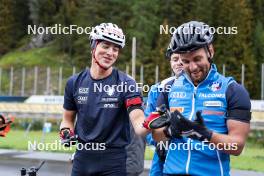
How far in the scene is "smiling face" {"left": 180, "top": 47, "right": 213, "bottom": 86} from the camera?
3.14 metres

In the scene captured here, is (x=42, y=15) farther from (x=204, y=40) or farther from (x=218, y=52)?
(x=204, y=40)

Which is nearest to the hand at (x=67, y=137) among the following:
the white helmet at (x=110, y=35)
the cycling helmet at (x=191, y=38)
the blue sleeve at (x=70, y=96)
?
the blue sleeve at (x=70, y=96)

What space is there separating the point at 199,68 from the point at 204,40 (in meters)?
0.17

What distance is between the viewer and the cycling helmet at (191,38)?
314 centimetres

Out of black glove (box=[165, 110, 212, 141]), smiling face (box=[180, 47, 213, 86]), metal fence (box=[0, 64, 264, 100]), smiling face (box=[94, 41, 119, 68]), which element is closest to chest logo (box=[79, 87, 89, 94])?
smiling face (box=[94, 41, 119, 68])

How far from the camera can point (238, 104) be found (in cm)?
304

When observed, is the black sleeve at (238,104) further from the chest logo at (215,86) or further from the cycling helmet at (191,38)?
the cycling helmet at (191,38)

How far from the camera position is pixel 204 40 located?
10.4 ft

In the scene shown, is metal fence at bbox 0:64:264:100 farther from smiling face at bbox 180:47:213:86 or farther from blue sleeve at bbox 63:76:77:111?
smiling face at bbox 180:47:213:86

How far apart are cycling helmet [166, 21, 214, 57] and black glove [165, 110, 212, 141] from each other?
1.45 ft

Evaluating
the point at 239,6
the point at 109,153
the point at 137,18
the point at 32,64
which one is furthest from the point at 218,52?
the point at 109,153

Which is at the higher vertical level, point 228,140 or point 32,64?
point 32,64

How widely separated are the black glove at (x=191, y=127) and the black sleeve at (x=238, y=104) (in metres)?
0.21

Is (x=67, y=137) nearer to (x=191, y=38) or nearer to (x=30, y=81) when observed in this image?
(x=191, y=38)
